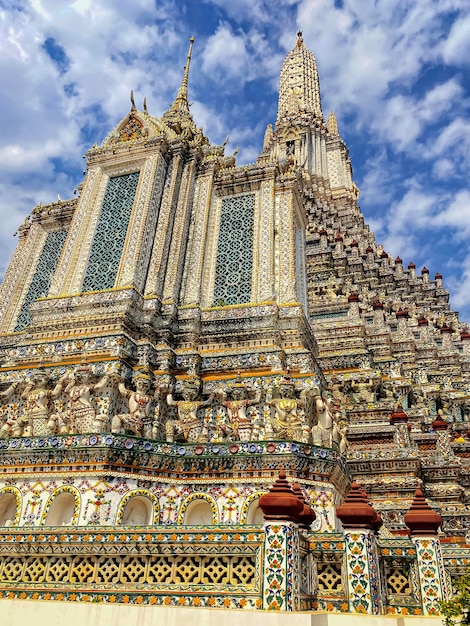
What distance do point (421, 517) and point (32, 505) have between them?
266 inches

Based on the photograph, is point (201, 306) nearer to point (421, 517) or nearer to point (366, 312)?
point (421, 517)

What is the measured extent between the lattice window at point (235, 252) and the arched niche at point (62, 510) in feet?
22.8

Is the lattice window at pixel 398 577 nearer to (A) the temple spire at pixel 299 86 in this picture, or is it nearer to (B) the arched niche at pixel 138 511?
(B) the arched niche at pixel 138 511

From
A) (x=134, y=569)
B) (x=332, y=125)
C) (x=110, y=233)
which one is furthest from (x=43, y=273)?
(x=332, y=125)

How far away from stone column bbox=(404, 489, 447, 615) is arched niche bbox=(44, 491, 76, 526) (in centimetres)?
600

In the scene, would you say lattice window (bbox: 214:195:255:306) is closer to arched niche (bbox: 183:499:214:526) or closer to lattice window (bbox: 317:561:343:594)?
arched niche (bbox: 183:499:214:526)

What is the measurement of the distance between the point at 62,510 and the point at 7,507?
4.06ft

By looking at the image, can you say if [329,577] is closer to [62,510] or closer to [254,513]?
[254,513]

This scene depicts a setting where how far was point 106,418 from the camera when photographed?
10.9 m

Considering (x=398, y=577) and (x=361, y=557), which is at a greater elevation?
(x=361, y=557)

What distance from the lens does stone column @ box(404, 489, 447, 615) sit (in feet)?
17.6

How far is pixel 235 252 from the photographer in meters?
15.9

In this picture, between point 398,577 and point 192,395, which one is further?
point 192,395

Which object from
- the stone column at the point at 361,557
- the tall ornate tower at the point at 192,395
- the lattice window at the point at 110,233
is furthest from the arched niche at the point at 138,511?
the lattice window at the point at 110,233
